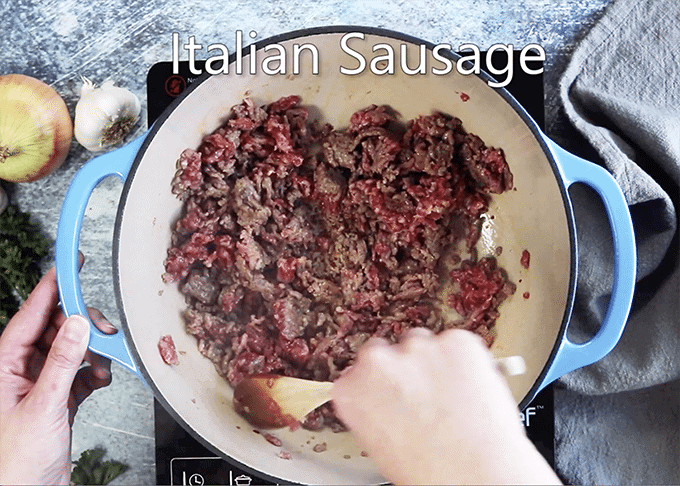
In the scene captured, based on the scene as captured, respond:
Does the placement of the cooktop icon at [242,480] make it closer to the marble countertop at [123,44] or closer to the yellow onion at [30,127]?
the marble countertop at [123,44]

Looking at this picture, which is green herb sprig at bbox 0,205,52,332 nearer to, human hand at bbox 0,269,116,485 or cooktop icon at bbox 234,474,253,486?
human hand at bbox 0,269,116,485

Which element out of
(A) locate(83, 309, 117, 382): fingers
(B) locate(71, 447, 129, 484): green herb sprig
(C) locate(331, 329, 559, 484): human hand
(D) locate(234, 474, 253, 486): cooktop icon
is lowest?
(B) locate(71, 447, 129, 484): green herb sprig

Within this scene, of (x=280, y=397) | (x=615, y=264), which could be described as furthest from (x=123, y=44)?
(x=615, y=264)

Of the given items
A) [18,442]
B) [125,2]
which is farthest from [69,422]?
[125,2]

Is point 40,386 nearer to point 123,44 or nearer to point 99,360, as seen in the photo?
point 99,360

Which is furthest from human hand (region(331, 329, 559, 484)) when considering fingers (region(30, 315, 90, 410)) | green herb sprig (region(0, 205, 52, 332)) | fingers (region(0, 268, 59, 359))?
green herb sprig (region(0, 205, 52, 332))

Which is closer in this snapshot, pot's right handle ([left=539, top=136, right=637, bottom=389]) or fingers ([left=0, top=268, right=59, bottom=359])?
pot's right handle ([left=539, top=136, right=637, bottom=389])
